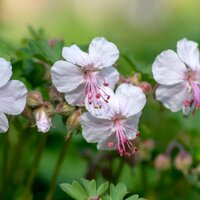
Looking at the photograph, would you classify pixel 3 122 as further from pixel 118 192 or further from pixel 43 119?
pixel 118 192

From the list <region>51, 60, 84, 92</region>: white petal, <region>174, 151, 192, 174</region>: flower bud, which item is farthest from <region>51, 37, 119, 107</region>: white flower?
<region>174, 151, 192, 174</region>: flower bud

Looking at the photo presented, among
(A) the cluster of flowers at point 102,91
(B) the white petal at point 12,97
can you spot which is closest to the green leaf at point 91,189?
(A) the cluster of flowers at point 102,91

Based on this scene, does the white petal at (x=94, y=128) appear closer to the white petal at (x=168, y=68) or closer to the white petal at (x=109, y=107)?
the white petal at (x=109, y=107)

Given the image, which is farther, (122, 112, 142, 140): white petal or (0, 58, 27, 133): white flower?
(122, 112, 142, 140): white petal

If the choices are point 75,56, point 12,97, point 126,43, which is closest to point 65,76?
point 75,56

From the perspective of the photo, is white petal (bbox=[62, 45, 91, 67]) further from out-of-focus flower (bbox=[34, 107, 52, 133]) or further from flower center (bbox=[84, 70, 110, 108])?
out-of-focus flower (bbox=[34, 107, 52, 133])
